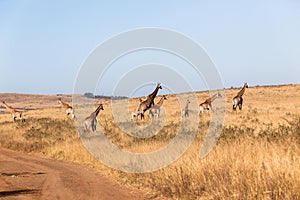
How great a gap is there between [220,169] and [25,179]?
6.34 meters

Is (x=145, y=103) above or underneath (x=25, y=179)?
above

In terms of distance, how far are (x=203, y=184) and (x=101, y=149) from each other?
856 centimetres

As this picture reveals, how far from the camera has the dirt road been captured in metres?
10.5

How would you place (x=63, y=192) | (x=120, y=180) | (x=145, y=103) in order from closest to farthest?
(x=63, y=192), (x=120, y=180), (x=145, y=103)

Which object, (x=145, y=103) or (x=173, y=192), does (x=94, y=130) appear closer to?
(x=145, y=103)

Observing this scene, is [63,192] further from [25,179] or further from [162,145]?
[162,145]

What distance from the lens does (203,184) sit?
934 cm

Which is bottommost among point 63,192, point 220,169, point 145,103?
point 63,192

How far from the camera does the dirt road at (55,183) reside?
1046cm

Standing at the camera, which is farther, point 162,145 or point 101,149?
point 101,149

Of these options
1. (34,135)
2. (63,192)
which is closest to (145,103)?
(34,135)

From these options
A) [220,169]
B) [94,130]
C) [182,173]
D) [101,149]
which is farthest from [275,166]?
[94,130]

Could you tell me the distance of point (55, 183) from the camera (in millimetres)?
12102

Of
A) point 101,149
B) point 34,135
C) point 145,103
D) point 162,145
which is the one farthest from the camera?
point 145,103
